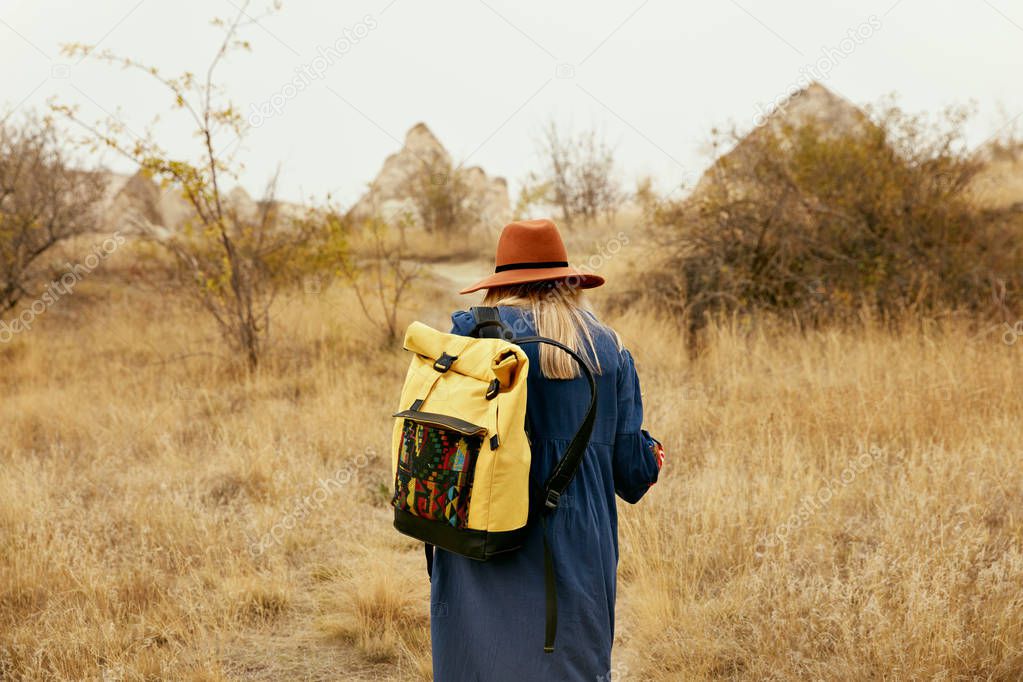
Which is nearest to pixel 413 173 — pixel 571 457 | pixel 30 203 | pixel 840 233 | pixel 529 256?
pixel 30 203

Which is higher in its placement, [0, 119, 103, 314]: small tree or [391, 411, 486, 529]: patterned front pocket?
[0, 119, 103, 314]: small tree

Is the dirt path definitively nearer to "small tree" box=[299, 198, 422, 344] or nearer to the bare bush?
"small tree" box=[299, 198, 422, 344]

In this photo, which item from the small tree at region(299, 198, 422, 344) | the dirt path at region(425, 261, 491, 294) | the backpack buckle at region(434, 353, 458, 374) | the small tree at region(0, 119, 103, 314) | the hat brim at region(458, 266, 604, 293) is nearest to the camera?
the backpack buckle at region(434, 353, 458, 374)

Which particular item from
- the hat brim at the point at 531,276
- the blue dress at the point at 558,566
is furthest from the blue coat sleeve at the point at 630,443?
the hat brim at the point at 531,276

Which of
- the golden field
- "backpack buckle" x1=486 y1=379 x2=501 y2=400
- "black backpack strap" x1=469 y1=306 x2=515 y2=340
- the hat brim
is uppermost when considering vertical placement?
the hat brim

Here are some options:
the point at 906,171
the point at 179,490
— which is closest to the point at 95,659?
the point at 179,490

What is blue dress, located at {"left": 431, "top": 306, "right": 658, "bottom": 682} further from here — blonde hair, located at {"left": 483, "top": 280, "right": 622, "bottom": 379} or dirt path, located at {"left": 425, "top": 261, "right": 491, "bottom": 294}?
dirt path, located at {"left": 425, "top": 261, "right": 491, "bottom": 294}

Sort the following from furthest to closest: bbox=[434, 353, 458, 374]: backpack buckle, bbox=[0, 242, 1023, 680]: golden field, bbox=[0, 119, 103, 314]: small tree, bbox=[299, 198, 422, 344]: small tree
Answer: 1. bbox=[0, 119, 103, 314]: small tree
2. bbox=[299, 198, 422, 344]: small tree
3. bbox=[0, 242, 1023, 680]: golden field
4. bbox=[434, 353, 458, 374]: backpack buckle

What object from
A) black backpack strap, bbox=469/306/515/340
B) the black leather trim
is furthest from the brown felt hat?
the black leather trim

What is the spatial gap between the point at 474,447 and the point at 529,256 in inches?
22.4

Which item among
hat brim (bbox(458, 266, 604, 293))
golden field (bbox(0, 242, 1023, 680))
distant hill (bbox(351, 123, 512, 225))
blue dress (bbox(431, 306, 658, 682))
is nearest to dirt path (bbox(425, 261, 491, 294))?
distant hill (bbox(351, 123, 512, 225))

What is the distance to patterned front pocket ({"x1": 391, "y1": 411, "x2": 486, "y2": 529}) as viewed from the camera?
73.9 inches

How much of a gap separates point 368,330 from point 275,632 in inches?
249

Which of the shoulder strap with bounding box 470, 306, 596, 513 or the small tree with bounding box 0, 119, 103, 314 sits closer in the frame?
the shoulder strap with bounding box 470, 306, 596, 513
